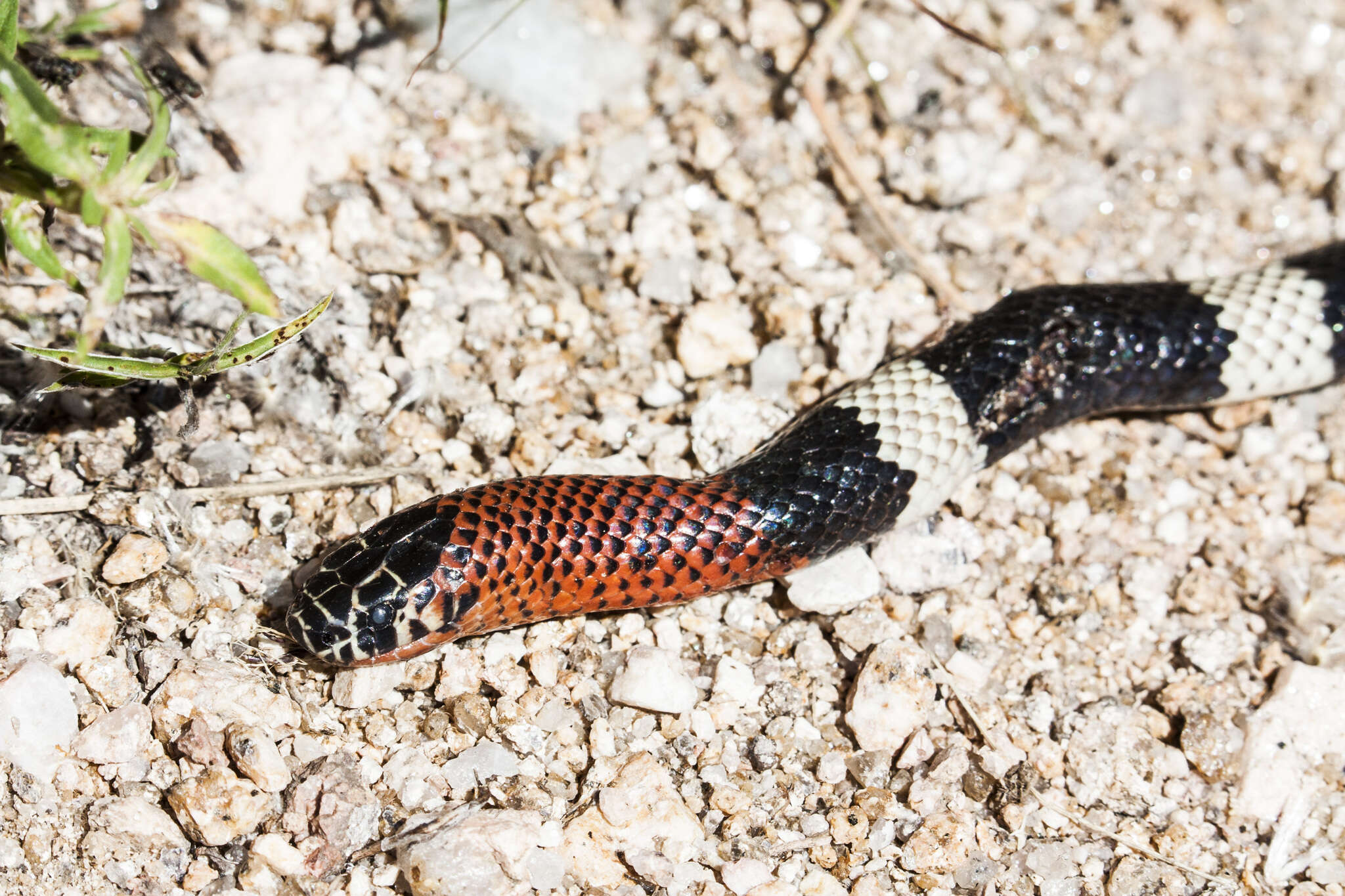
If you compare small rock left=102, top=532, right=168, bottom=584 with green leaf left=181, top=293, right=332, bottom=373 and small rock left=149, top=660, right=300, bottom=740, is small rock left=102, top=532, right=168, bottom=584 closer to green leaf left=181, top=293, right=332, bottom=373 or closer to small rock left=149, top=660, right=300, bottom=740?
small rock left=149, top=660, right=300, bottom=740

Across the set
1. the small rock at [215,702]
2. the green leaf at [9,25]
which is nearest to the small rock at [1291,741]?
the small rock at [215,702]

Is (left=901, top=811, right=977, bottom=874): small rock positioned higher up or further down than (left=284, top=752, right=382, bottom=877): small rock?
further down

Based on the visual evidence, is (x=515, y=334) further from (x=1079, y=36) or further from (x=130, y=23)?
(x=1079, y=36)

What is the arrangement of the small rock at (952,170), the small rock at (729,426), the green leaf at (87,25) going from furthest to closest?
the small rock at (952,170) → the small rock at (729,426) → the green leaf at (87,25)

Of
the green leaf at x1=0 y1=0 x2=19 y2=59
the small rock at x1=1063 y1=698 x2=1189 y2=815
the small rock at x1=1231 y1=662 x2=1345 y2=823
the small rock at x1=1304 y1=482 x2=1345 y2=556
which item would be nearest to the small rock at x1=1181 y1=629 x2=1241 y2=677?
the small rock at x1=1231 y1=662 x2=1345 y2=823

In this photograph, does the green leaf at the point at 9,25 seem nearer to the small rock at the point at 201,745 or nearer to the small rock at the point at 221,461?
the small rock at the point at 221,461

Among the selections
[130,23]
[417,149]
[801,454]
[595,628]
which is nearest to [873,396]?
[801,454]

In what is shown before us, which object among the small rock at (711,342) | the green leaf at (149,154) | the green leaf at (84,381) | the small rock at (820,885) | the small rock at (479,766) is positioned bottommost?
the small rock at (820,885)
